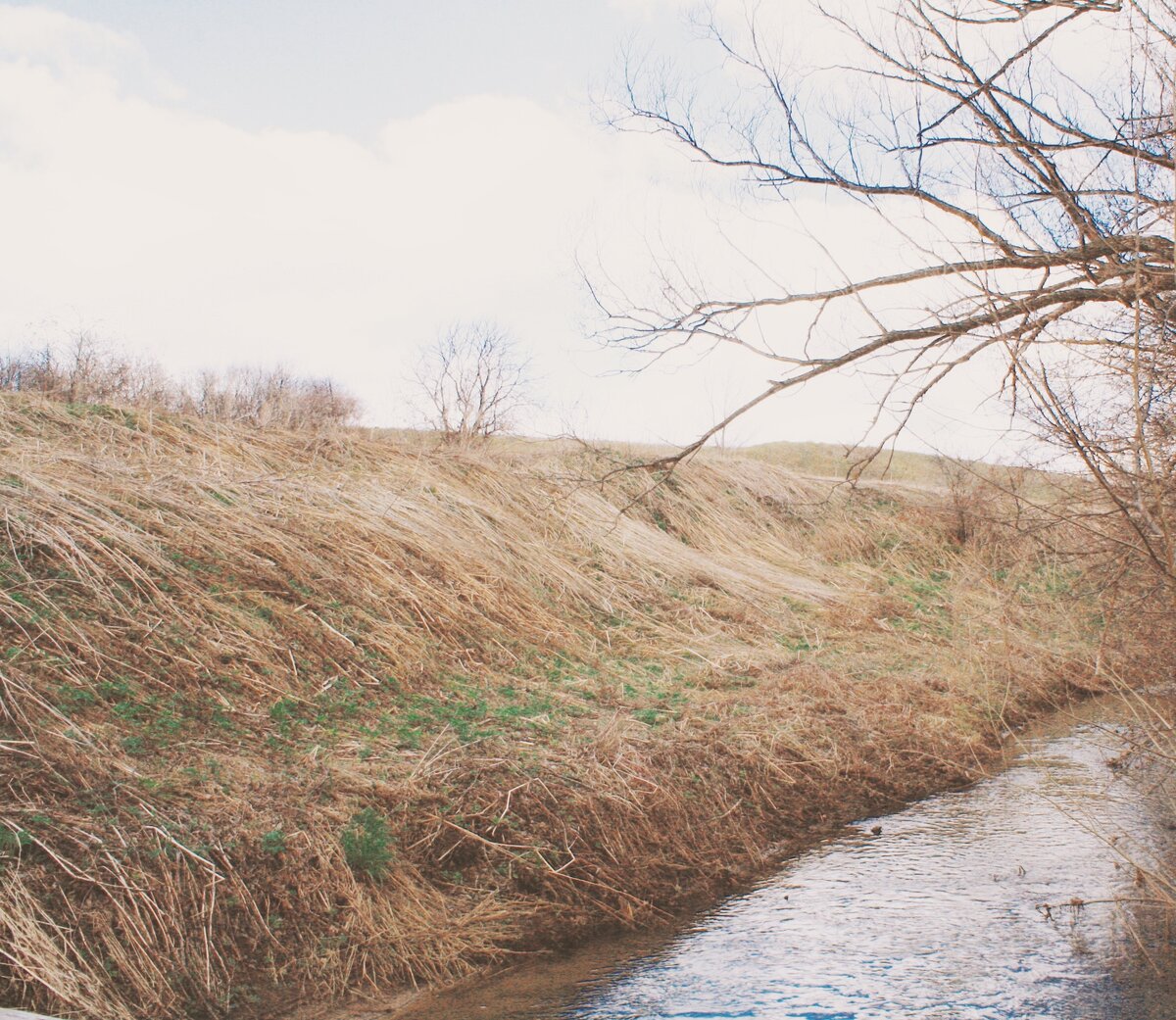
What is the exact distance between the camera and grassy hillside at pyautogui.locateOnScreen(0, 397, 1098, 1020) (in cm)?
406

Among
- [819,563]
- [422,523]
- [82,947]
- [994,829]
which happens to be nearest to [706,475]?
[819,563]

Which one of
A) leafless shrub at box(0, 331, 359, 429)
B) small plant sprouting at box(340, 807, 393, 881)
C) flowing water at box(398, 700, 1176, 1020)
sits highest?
leafless shrub at box(0, 331, 359, 429)

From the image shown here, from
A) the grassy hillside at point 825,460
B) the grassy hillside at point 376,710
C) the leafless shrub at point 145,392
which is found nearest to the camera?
the grassy hillside at point 376,710

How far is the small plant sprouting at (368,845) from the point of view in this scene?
4484 millimetres

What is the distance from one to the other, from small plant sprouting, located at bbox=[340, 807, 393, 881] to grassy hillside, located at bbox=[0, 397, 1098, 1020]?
0.06 ft

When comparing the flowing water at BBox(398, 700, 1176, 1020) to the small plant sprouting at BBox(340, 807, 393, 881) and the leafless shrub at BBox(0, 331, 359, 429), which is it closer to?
the small plant sprouting at BBox(340, 807, 393, 881)

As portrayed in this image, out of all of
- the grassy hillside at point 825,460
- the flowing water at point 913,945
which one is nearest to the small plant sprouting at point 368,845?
the flowing water at point 913,945

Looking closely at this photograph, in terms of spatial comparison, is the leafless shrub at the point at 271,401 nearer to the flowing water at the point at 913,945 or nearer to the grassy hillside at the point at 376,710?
the grassy hillside at the point at 376,710

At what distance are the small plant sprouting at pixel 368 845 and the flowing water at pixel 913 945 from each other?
2.19 ft

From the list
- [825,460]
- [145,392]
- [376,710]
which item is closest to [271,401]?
[145,392]

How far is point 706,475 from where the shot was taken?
16.0 meters

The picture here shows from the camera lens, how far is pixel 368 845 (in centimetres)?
454

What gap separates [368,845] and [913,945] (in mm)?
2408

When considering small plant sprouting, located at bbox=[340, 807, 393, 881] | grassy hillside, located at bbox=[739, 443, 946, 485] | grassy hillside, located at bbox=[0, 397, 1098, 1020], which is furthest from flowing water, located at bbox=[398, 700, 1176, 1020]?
grassy hillside, located at bbox=[739, 443, 946, 485]
